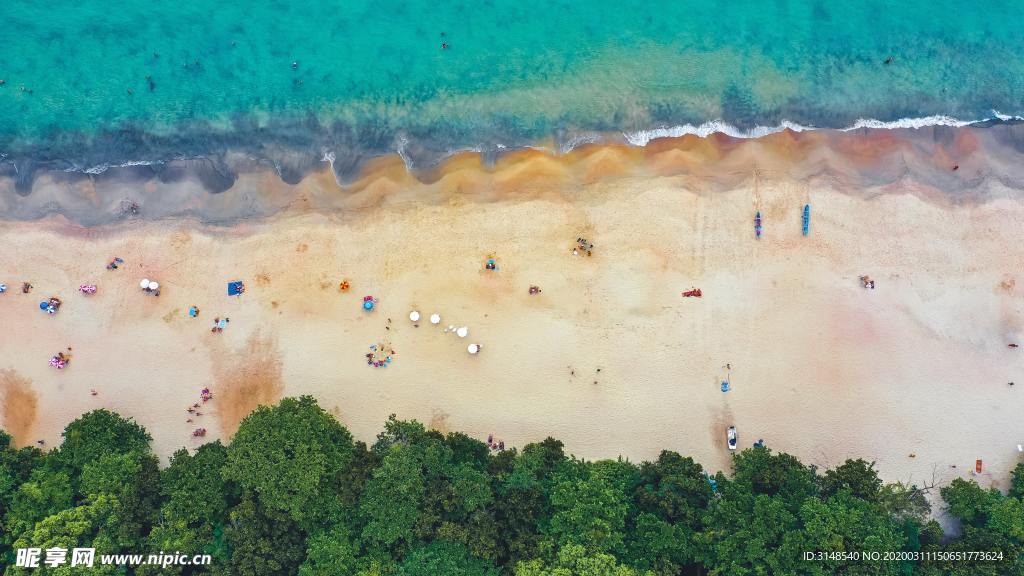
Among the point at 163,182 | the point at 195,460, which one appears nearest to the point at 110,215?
the point at 163,182

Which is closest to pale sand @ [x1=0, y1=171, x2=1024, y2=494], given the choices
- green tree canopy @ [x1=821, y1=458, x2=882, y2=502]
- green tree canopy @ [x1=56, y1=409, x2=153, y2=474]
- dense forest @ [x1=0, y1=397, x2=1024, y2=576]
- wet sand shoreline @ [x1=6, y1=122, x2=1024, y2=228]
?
wet sand shoreline @ [x1=6, y1=122, x2=1024, y2=228]

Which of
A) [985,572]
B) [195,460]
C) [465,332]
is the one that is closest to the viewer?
[985,572]

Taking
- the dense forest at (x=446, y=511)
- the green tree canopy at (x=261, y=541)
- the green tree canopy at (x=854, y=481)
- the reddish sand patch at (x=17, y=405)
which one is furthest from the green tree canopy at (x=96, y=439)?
the green tree canopy at (x=854, y=481)

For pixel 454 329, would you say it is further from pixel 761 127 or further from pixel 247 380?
pixel 761 127

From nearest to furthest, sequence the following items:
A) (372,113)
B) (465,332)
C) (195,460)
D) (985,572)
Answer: (985,572)
(195,460)
(465,332)
(372,113)

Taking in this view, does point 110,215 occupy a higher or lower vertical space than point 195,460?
higher

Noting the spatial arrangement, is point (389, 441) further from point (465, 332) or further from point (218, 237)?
point (218, 237)

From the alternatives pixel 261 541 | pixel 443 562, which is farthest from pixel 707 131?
pixel 261 541
